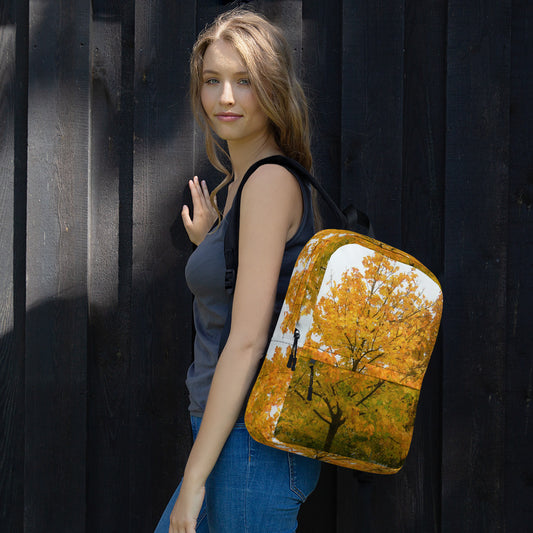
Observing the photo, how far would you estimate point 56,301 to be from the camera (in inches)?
82.9

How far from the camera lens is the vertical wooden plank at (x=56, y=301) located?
2.09m

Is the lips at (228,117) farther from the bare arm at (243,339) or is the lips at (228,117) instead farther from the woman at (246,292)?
the bare arm at (243,339)

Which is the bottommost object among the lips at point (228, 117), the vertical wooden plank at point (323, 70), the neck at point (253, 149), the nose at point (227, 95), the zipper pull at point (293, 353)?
the zipper pull at point (293, 353)

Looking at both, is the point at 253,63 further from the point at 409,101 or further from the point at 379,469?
the point at 379,469

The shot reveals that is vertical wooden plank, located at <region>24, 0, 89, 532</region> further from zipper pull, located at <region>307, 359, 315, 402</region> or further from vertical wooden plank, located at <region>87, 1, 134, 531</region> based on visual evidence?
zipper pull, located at <region>307, 359, 315, 402</region>

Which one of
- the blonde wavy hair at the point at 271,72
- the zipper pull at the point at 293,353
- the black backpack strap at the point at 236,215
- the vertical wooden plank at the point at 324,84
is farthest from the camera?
the vertical wooden plank at the point at 324,84

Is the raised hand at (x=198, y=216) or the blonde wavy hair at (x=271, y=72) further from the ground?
the blonde wavy hair at (x=271, y=72)

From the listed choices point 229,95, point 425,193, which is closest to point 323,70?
point 425,193

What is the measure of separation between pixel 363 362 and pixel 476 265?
0.92 metres

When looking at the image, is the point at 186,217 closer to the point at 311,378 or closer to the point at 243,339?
the point at 243,339

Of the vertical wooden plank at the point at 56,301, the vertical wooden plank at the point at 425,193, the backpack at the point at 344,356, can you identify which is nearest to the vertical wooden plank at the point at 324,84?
→ the vertical wooden plank at the point at 425,193

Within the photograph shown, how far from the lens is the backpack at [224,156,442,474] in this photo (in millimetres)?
1266

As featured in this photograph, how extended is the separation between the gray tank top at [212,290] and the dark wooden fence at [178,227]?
23.2 inches

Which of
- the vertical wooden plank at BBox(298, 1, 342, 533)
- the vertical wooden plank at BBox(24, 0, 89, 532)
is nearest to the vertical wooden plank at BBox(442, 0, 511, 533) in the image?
the vertical wooden plank at BBox(298, 1, 342, 533)
